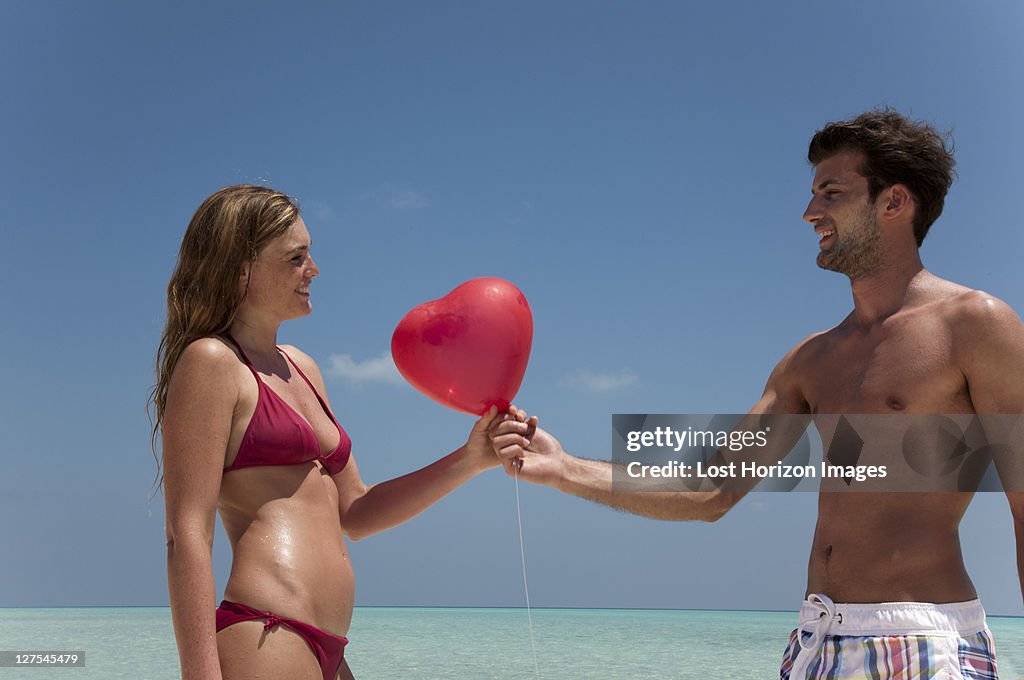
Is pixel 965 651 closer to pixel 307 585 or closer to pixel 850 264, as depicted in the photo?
pixel 850 264

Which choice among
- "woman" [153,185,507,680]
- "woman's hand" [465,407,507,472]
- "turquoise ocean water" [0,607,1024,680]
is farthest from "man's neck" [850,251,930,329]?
"turquoise ocean water" [0,607,1024,680]

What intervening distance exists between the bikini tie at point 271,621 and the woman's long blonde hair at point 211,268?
653 mm

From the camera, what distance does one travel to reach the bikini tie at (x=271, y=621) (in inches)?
99.0

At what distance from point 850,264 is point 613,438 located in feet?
4.55

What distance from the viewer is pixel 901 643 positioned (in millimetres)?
2678

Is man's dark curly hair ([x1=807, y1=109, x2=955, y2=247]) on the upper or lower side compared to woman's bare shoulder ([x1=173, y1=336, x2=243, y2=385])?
upper

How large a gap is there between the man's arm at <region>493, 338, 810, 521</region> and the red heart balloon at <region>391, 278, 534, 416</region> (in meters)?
0.23

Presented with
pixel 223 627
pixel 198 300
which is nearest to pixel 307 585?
pixel 223 627

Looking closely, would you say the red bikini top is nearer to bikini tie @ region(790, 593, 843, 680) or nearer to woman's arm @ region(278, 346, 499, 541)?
woman's arm @ region(278, 346, 499, 541)

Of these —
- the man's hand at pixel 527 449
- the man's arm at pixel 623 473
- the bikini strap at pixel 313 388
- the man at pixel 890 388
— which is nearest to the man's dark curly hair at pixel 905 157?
the man at pixel 890 388

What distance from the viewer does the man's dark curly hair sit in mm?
3270

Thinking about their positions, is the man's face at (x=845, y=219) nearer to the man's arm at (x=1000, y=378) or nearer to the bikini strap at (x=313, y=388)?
the man's arm at (x=1000, y=378)

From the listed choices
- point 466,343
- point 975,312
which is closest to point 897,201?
point 975,312

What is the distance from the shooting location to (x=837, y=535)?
297cm
